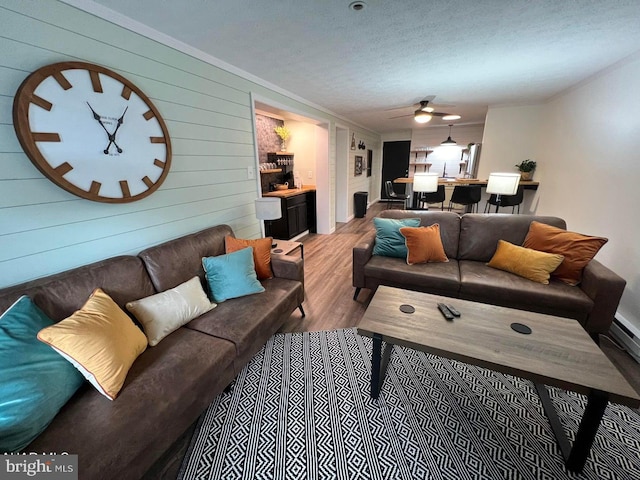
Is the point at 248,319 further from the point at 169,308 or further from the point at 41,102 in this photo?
the point at 41,102

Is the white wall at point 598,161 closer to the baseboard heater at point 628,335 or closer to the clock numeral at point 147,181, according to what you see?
the baseboard heater at point 628,335

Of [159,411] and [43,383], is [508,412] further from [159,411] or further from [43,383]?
[43,383]

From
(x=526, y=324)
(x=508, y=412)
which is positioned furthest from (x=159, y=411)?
(x=526, y=324)

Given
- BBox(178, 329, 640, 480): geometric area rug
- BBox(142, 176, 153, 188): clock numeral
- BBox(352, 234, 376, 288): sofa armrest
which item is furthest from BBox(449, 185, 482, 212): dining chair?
BBox(142, 176, 153, 188): clock numeral

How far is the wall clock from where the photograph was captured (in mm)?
1381

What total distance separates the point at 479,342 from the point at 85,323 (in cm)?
206

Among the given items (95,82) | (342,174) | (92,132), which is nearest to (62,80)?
(95,82)

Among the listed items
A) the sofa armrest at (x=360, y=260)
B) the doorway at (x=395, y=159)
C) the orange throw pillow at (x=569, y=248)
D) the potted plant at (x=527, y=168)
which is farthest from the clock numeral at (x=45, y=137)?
the doorway at (x=395, y=159)

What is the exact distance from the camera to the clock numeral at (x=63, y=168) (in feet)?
4.82

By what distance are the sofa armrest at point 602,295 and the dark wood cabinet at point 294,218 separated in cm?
385

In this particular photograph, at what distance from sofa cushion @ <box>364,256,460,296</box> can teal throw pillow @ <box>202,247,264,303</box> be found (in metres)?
1.22

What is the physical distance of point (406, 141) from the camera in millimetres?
8648

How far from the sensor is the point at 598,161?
107 inches

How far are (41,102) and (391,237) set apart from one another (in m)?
2.83
